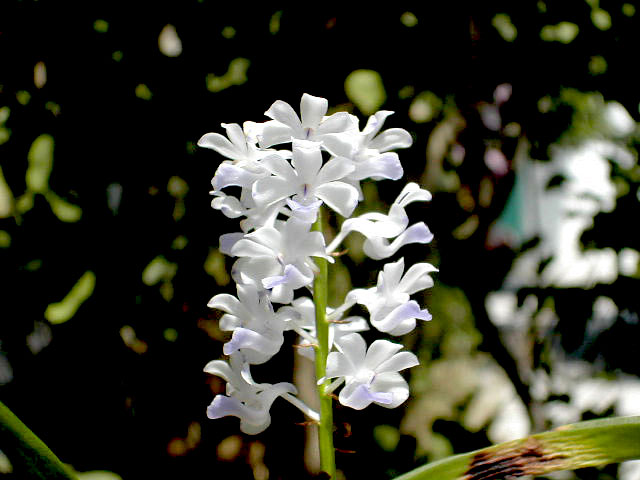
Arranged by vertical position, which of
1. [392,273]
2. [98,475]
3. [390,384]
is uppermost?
[392,273]

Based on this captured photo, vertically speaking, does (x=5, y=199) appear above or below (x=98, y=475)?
above

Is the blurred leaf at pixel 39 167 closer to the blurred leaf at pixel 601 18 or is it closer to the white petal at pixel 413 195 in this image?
the white petal at pixel 413 195

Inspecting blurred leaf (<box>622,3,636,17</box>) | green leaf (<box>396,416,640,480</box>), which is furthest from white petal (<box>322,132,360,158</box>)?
blurred leaf (<box>622,3,636,17</box>)

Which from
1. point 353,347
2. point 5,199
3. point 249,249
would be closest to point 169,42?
point 5,199

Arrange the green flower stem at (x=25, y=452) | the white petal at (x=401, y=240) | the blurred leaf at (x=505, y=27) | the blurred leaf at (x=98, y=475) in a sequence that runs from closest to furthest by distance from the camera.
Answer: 1. the green flower stem at (x=25, y=452)
2. the white petal at (x=401, y=240)
3. the blurred leaf at (x=98, y=475)
4. the blurred leaf at (x=505, y=27)

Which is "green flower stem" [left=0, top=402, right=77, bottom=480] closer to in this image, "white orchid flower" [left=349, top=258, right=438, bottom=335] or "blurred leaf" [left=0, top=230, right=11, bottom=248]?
"white orchid flower" [left=349, top=258, right=438, bottom=335]

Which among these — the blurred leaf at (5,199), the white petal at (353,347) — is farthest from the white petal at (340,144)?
the blurred leaf at (5,199)

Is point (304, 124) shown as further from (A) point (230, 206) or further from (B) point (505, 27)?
(B) point (505, 27)
